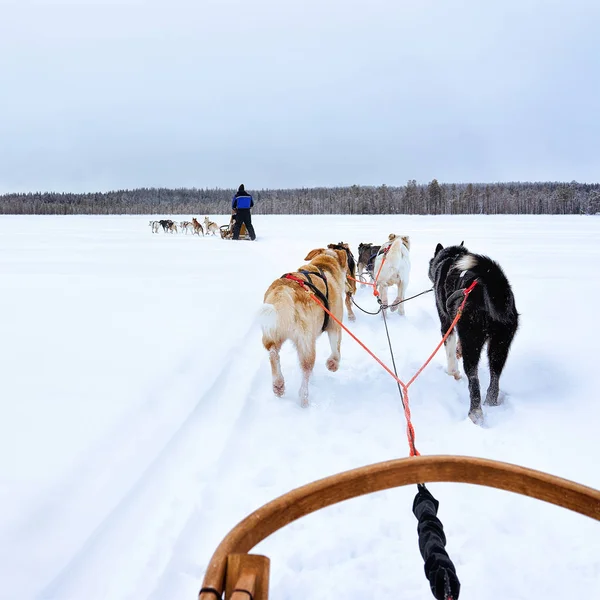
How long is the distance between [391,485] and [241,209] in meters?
16.4

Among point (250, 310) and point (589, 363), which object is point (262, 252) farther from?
point (589, 363)

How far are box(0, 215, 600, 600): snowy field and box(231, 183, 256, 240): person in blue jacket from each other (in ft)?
39.2

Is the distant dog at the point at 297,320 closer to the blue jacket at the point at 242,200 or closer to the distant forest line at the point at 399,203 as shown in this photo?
the blue jacket at the point at 242,200

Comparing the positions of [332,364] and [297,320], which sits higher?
[297,320]

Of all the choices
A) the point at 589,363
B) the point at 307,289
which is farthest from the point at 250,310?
the point at 589,363

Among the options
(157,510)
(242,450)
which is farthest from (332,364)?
(157,510)

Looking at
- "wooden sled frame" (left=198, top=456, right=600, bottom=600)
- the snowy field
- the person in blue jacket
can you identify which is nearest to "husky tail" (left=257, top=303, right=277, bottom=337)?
the snowy field

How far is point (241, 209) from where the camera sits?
1680cm

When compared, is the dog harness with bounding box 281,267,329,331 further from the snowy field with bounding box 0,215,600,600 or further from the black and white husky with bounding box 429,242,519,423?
the black and white husky with bounding box 429,242,519,423

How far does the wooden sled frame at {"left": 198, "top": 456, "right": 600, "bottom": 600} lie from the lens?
928mm

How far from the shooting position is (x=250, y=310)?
558 centimetres

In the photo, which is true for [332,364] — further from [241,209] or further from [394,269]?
[241,209]

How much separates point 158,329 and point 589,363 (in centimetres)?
401

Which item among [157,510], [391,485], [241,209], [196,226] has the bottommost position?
[157,510]
